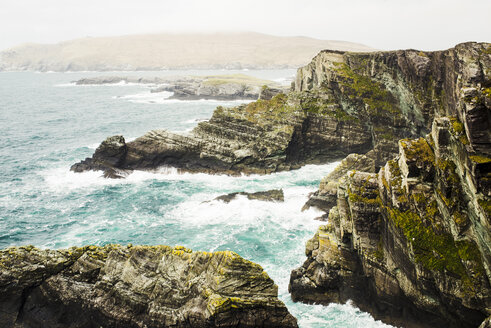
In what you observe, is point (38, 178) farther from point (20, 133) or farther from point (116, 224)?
point (20, 133)

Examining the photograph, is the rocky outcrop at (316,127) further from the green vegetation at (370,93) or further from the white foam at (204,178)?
the white foam at (204,178)

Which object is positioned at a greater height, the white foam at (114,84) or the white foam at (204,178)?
the white foam at (114,84)

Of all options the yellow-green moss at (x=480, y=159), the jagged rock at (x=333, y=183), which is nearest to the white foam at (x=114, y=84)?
the jagged rock at (x=333, y=183)

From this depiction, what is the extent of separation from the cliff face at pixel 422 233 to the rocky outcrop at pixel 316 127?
15807 millimetres

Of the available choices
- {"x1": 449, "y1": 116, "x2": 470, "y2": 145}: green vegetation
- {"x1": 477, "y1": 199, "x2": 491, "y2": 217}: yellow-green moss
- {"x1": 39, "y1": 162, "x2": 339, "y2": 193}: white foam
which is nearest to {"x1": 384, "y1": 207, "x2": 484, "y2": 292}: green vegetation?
{"x1": 477, "y1": 199, "x2": 491, "y2": 217}: yellow-green moss

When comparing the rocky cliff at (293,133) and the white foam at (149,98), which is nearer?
the rocky cliff at (293,133)

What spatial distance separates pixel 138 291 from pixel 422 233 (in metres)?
13.1

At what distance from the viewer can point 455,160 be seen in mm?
14742

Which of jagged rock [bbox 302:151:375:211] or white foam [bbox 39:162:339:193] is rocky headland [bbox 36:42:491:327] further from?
white foam [bbox 39:162:339:193]

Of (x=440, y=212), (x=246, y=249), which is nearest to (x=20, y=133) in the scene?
(x=246, y=249)

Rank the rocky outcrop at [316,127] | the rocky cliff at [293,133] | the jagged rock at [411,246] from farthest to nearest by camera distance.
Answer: the rocky cliff at [293,133], the rocky outcrop at [316,127], the jagged rock at [411,246]

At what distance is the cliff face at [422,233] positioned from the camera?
525 inches

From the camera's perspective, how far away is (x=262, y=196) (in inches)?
1444

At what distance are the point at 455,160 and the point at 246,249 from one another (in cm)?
1754
